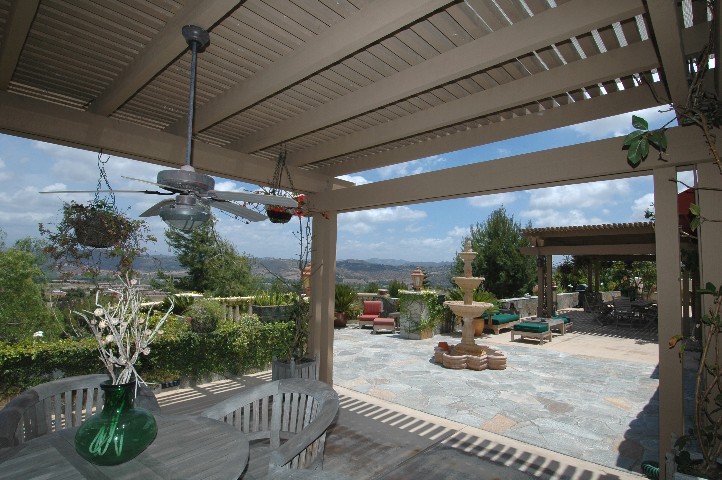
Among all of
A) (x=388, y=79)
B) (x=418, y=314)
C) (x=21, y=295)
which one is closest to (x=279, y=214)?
(x=388, y=79)

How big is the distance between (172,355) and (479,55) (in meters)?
4.75

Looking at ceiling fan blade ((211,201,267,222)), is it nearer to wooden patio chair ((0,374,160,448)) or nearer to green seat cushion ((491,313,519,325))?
wooden patio chair ((0,374,160,448))

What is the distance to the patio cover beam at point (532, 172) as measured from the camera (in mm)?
2719

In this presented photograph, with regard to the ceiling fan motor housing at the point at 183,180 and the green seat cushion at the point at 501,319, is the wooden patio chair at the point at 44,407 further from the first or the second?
the green seat cushion at the point at 501,319

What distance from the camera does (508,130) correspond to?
3.67 metres

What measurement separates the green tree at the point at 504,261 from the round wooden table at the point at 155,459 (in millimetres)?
15064

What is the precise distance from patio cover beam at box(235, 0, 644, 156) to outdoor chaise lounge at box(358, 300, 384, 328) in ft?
25.6

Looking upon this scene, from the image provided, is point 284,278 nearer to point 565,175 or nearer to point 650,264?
point 565,175

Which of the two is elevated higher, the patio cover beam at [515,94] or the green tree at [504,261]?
the patio cover beam at [515,94]

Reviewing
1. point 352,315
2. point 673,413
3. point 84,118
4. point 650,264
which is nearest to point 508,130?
point 673,413

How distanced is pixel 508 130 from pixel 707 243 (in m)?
1.72

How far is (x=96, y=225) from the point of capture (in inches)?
142

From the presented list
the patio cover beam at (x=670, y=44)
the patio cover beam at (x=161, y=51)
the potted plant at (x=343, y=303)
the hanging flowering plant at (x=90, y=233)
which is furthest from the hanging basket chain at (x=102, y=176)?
the potted plant at (x=343, y=303)

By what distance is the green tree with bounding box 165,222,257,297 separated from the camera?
527 inches
